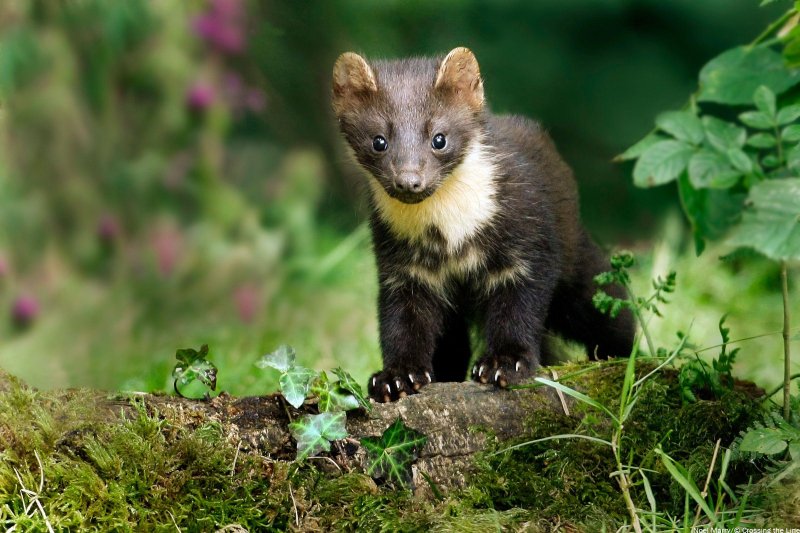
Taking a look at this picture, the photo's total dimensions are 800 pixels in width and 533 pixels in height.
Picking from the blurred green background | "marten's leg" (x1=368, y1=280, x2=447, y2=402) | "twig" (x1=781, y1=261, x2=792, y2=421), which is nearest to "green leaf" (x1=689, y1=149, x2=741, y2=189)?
"twig" (x1=781, y1=261, x2=792, y2=421)

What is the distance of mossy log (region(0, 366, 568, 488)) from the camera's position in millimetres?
3693

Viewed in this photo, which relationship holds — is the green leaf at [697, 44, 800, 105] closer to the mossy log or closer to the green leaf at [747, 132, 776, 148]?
the green leaf at [747, 132, 776, 148]

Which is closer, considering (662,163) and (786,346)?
(662,163)

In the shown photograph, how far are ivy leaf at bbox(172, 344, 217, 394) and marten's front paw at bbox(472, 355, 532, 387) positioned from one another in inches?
41.2

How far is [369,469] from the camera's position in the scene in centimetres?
371

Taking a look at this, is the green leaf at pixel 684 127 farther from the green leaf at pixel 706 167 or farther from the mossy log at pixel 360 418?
the mossy log at pixel 360 418

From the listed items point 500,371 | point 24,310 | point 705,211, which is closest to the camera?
point 705,211

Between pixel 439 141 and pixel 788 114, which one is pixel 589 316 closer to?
pixel 439 141

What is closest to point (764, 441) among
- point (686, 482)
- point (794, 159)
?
point (686, 482)

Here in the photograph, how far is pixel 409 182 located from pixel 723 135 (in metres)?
1.26

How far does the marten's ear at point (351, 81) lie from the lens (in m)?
4.73

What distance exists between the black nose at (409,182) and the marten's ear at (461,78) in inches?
20.9

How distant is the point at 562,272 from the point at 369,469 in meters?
1.91

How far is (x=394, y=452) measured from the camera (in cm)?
374
